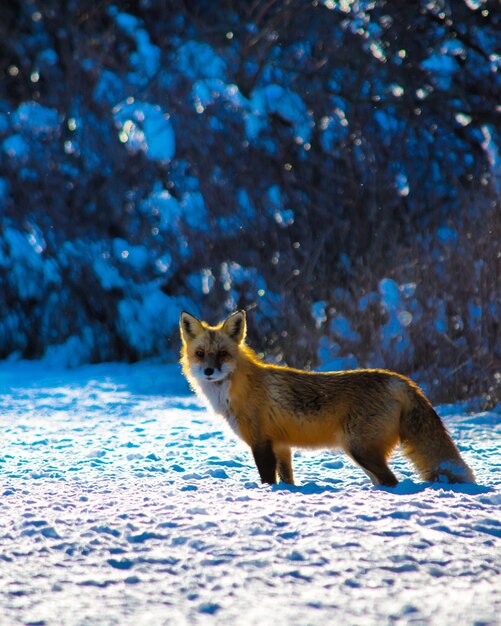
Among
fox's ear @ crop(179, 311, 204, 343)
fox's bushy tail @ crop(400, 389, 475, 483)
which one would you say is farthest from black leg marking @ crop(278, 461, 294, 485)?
fox's ear @ crop(179, 311, 204, 343)

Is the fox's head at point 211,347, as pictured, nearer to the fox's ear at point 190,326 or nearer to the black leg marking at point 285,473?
the fox's ear at point 190,326

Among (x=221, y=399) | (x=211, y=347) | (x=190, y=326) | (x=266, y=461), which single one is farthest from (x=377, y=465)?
(x=190, y=326)

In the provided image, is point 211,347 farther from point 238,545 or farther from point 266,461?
point 238,545

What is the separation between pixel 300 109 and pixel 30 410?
735 centimetres

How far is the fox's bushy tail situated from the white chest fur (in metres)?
1.15

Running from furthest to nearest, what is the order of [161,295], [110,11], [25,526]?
[110,11] → [161,295] → [25,526]

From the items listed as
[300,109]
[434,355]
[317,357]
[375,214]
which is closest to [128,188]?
[300,109]

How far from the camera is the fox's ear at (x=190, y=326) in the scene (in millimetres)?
6293

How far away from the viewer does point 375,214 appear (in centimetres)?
1348

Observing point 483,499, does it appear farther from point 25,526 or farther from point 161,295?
point 161,295

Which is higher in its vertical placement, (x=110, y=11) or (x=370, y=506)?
(x=110, y=11)

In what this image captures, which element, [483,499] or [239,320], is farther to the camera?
[239,320]

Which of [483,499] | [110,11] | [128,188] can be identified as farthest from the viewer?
[110,11]

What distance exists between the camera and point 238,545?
3.91 m
